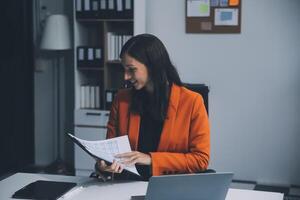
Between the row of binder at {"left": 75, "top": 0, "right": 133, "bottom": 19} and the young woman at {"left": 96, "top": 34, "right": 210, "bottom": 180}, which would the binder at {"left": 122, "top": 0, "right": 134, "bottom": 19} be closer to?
the row of binder at {"left": 75, "top": 0, "right": 133, "bottom": 19}

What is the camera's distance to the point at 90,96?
4.41 metres

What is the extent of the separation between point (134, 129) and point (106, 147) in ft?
0.92

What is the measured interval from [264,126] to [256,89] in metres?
0.32

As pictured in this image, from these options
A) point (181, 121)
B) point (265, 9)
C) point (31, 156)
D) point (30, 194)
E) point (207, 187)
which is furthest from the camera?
point (31, 156)

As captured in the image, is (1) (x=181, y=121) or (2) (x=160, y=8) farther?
(2) (x=160, y=8)

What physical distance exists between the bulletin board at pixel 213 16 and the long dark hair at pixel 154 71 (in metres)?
2.03

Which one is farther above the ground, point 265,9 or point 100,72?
point 265,9

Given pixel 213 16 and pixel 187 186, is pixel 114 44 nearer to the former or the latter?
pixel 213 16

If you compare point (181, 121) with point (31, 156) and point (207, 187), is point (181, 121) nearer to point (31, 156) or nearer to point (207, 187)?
point (207, 187)

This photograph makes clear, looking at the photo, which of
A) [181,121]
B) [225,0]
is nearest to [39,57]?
[225,0]

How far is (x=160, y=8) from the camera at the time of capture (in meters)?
4.44

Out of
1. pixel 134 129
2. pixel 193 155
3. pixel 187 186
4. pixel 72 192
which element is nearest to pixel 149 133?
pixel 134 129

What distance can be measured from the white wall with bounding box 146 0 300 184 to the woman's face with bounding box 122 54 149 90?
7.03ft

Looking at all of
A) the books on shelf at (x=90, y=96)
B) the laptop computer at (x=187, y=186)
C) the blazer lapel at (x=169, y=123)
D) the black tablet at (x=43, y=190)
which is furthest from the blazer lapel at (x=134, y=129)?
the books on shelf at (x=90, y=96)
